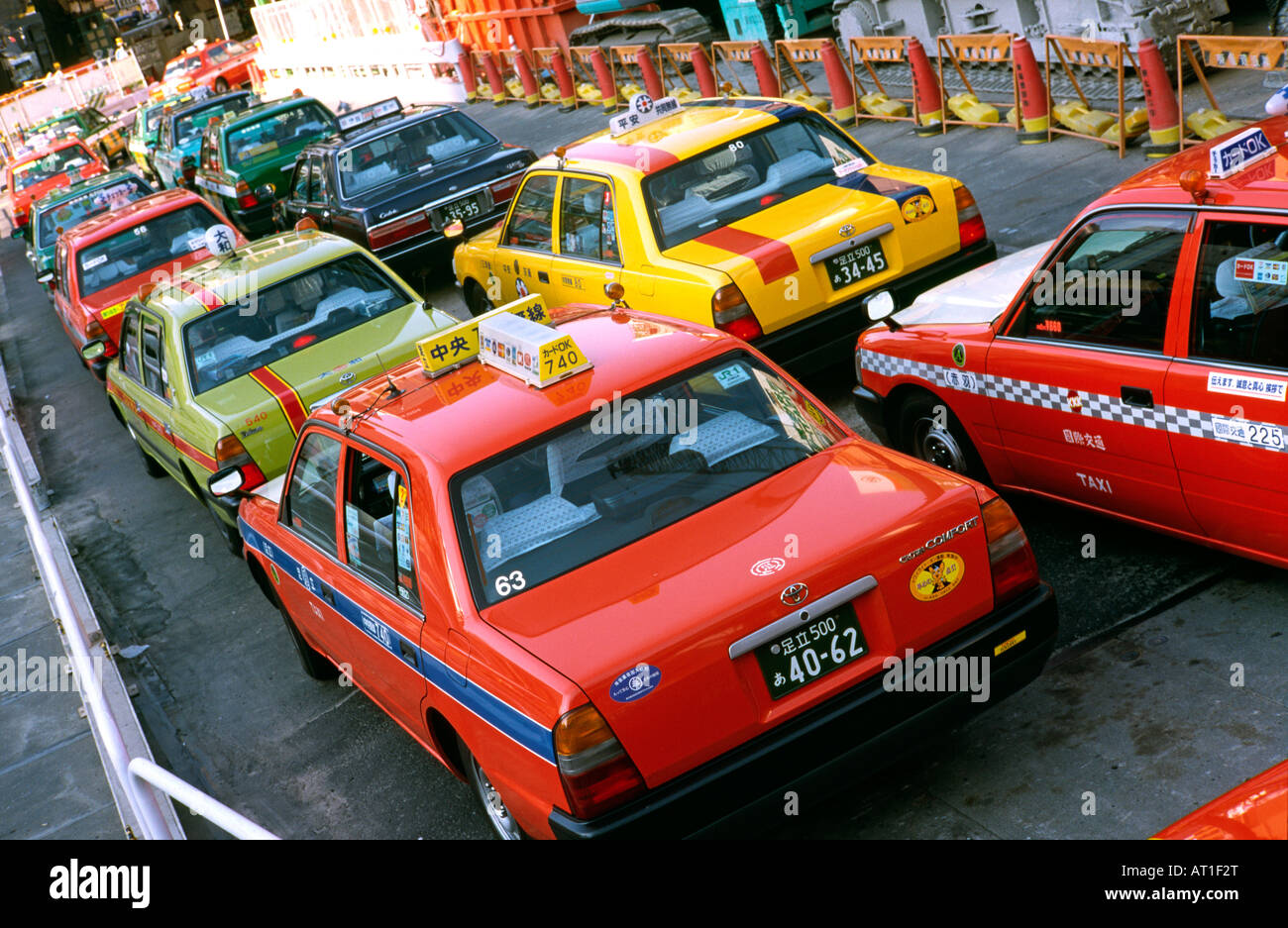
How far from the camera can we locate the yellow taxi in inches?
302

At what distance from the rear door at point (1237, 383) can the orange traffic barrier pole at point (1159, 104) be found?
21.8 ft

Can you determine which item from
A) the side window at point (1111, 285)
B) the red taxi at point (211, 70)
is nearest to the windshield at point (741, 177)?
the side window at point (1111, 285)

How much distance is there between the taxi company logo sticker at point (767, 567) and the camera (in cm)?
397

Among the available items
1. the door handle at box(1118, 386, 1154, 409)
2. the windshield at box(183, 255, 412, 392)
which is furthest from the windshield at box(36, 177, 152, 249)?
the door handle at box(1118, 386, 1154, 409)

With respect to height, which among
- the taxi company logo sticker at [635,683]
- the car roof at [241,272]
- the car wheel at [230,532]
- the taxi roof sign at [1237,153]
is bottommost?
the car wheel at [230,532]

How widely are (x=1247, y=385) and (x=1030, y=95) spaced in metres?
8.56

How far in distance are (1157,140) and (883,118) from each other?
469 cm

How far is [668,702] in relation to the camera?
378 centimetres

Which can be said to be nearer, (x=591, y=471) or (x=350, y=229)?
(x=591, y=471)

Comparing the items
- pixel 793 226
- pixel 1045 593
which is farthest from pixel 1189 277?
pixel 793 226

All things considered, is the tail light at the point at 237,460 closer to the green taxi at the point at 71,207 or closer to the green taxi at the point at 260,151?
the green taxi at the point at 260,151

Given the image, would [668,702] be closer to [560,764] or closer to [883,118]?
[560,764]

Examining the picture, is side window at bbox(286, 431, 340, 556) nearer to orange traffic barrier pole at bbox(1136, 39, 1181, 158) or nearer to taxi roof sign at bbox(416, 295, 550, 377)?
taxi roof sign at bbox(416, 295, 550, 377)
